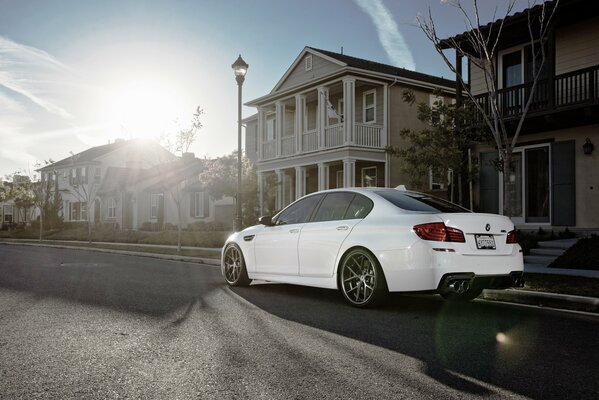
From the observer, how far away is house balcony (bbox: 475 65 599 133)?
14766mm

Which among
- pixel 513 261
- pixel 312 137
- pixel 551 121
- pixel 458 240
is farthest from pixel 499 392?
pixel 312 137

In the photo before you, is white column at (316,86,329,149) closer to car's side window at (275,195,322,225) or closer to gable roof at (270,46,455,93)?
gable roof at (270,46,455,93)

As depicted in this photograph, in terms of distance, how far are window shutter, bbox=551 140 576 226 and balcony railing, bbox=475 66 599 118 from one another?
4.33 ft

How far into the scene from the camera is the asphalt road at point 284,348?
395cm

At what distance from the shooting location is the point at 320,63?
1014 inches

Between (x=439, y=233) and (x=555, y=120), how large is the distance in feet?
35.1

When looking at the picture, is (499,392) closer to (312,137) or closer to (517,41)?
(517,41)

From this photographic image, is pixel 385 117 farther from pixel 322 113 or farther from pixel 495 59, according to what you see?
pixel 495 59

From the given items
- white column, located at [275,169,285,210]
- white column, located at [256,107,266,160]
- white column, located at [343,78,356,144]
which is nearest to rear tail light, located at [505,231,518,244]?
white column, located at [343,78,356,144]

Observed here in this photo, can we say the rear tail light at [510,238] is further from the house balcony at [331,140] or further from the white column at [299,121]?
the white column at [299,121]

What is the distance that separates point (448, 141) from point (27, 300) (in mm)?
11418

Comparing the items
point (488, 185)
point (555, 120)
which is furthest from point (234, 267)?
point (488, 185)

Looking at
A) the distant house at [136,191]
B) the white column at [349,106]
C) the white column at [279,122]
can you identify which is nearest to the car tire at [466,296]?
the white column at [349,106]

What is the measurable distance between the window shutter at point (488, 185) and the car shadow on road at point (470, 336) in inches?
400
